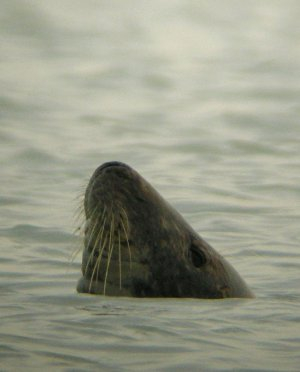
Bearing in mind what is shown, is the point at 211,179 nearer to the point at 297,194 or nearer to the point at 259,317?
the point at 297,194

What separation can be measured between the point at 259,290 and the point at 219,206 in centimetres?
463

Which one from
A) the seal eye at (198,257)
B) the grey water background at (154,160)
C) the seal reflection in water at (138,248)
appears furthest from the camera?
the seal eye at (198,257)

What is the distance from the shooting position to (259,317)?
9.48 metres

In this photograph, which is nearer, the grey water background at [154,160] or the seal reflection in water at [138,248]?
the grey water background at [154,160]

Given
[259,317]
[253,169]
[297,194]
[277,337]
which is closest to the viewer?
[277,337]

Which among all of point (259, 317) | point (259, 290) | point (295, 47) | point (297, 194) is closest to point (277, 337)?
point (259, 317)

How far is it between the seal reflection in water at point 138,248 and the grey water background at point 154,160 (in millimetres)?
Answer: 139

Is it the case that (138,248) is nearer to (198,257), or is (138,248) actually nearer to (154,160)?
(198,257)

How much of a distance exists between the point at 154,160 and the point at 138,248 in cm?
862

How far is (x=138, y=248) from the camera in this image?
9664 mm

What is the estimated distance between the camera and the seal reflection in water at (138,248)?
31.5ft

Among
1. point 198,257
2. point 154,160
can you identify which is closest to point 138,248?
point 198,257

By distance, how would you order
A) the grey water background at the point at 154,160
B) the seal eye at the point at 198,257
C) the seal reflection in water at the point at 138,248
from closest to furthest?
1. the grey water background at the point at 154,160
2. the seal reflection in water at the point at 138,248
3. the seal eye at the point at 198,257

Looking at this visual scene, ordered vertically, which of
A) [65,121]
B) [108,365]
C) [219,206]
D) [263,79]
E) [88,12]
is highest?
[88,12]
